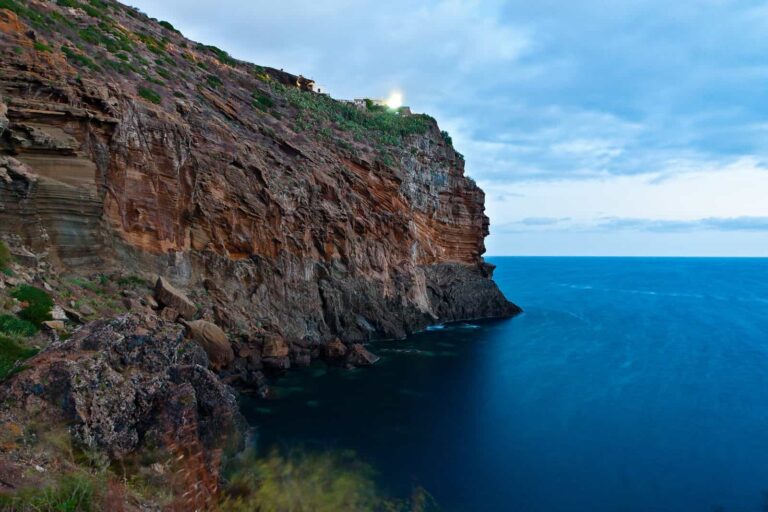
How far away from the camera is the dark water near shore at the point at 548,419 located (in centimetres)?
1967

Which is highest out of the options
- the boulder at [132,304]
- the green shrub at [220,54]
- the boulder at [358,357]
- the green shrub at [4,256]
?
the green shrub at [220,54]

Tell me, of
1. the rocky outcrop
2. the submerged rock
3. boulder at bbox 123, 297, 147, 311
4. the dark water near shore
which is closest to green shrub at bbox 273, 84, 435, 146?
the submerged rock

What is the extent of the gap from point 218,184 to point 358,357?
59.4 ft

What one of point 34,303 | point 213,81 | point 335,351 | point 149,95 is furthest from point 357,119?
point 34,303

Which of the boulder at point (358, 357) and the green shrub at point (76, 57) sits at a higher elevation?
the green shrub at point (76, 57)

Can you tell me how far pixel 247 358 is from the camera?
3041cm

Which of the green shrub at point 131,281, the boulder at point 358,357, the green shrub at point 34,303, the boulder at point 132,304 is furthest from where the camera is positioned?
the boulder at point 358,357

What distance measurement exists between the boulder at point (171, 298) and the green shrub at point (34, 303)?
8.66m

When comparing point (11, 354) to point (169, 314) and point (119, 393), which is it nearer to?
point (119, 393)

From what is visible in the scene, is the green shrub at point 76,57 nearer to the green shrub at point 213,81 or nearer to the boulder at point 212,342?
the green shrub at point 213,81

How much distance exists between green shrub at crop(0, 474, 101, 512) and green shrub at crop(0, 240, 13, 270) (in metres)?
12.0

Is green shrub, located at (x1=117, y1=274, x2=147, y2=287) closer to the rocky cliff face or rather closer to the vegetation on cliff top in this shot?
the rocky cliff face

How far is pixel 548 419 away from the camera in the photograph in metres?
27.7


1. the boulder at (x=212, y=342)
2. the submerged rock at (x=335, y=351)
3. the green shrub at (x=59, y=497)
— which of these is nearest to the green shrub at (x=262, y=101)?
the submerged rock at (x=335, y=351)
